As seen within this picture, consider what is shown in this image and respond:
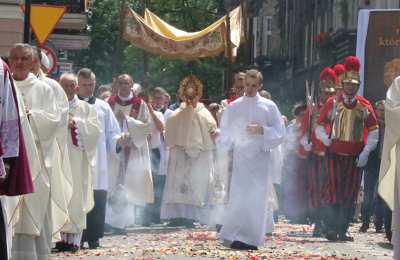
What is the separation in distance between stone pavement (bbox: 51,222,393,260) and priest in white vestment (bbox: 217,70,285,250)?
0.72 ft

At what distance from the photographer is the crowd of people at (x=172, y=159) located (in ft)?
35.2

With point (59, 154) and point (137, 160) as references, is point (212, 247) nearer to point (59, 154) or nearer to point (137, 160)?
point (59, 154)

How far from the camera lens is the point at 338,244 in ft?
50.2

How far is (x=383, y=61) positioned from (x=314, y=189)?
3615 mm

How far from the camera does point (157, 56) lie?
5169cm

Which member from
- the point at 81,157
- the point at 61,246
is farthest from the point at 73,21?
the point at 61,246

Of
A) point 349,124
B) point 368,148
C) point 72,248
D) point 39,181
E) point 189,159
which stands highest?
point 349,124

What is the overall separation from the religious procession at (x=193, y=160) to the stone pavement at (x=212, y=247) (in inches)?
1.1

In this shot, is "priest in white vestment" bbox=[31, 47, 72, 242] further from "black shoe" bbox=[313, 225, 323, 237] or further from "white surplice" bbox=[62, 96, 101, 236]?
"black shoe" bbox=[313, 225, 323, 237]

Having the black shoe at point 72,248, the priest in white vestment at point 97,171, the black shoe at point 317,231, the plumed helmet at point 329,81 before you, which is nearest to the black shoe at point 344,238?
the black shoe at point 317,231

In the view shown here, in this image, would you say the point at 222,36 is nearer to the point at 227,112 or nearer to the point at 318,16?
the point at 227,112

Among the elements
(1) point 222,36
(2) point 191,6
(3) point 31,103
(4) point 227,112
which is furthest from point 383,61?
(2) point 191,6

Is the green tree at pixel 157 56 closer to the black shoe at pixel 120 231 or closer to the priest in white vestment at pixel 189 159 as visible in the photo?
the priest in white vestment at pixel 189 159

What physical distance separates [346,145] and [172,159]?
373 centimetres
